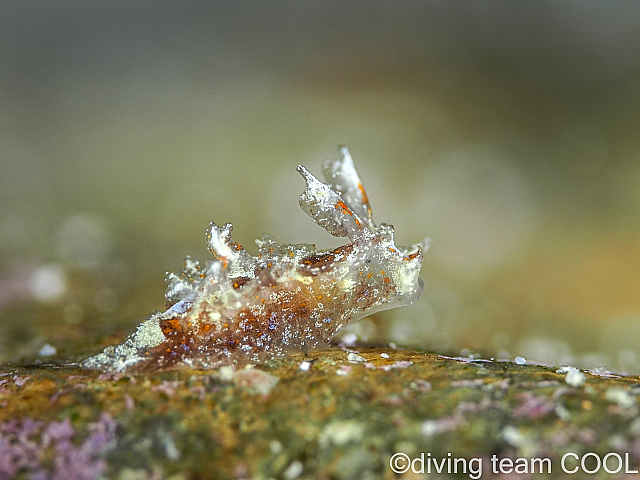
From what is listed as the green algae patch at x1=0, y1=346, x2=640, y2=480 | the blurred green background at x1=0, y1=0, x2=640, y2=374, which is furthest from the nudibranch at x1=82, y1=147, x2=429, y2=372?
the blurred green background at x1=0, y1=0, x2=640, y2=374

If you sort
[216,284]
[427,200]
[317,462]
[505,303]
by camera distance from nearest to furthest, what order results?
[317,462] → [216,284] → [505,303] → [427,200]

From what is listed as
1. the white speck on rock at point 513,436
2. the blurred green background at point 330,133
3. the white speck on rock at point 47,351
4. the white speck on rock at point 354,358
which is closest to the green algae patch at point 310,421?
the white speck on rock at point 513,436

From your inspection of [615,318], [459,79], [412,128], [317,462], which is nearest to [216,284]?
[317,462]

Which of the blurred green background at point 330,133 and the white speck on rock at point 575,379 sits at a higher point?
the blurred green background at point 330,133

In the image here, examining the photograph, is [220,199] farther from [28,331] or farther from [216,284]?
[216,284]

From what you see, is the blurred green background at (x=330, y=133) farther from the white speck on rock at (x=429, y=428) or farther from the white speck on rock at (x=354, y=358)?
Answer: the white speck on rock at (x=429, y=428)

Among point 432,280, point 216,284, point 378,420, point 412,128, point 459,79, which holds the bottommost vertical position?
point 378,420

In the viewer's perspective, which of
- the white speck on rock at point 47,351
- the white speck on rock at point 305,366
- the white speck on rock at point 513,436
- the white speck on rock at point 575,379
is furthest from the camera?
the white speck on rock at point 47,351
